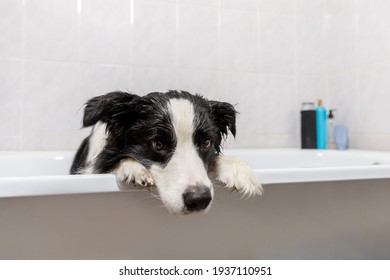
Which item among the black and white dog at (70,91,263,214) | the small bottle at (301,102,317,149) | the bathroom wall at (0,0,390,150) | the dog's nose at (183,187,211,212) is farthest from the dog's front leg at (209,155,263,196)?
the small bottle at (301,102,317,149)

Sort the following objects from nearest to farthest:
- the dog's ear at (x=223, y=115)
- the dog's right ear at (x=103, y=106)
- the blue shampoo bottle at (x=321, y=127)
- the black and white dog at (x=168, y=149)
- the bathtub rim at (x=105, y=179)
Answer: the bathtub rim at (x=105, y=179)
the black and white dog at (x=168, y=149)
the dog's right ear at (x=103, y=106)
the dog's ear at (x=223, y=115)
the blue shampoo bottle at (x=321, y=127)

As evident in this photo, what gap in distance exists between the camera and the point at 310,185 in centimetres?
111

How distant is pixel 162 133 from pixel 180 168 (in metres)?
0.16

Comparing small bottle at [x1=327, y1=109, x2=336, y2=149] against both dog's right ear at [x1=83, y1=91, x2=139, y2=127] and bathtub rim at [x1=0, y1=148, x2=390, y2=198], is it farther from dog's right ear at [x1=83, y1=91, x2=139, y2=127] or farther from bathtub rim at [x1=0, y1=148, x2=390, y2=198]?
dog's right ear at [x1=83, y1=91, x2=139, y2=127]

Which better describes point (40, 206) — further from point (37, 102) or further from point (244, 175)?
point (37, 102)

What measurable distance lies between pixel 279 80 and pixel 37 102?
69.2 inches

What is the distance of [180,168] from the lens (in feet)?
3.14

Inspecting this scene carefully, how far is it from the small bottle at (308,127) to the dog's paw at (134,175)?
1.69 meters

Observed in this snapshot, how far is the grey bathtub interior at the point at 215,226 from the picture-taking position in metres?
0.89

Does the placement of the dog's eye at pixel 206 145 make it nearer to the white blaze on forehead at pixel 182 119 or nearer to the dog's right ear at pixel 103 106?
the white blaze on forehead at pixel 182 119

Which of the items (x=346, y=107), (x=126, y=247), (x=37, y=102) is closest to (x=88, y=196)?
(x=126, y=247)

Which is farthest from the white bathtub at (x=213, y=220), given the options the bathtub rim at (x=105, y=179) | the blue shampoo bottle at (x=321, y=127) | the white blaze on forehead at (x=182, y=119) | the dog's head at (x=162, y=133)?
the blue shampoo bottle at (x=321, y=127)

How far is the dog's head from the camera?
→ 0.97 metres

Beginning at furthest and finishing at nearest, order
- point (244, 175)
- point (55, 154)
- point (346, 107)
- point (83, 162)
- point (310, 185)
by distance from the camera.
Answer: point (346, 107) < point (55, 154) < point (83, 162) < point (310, 185) < point (244, 175)
